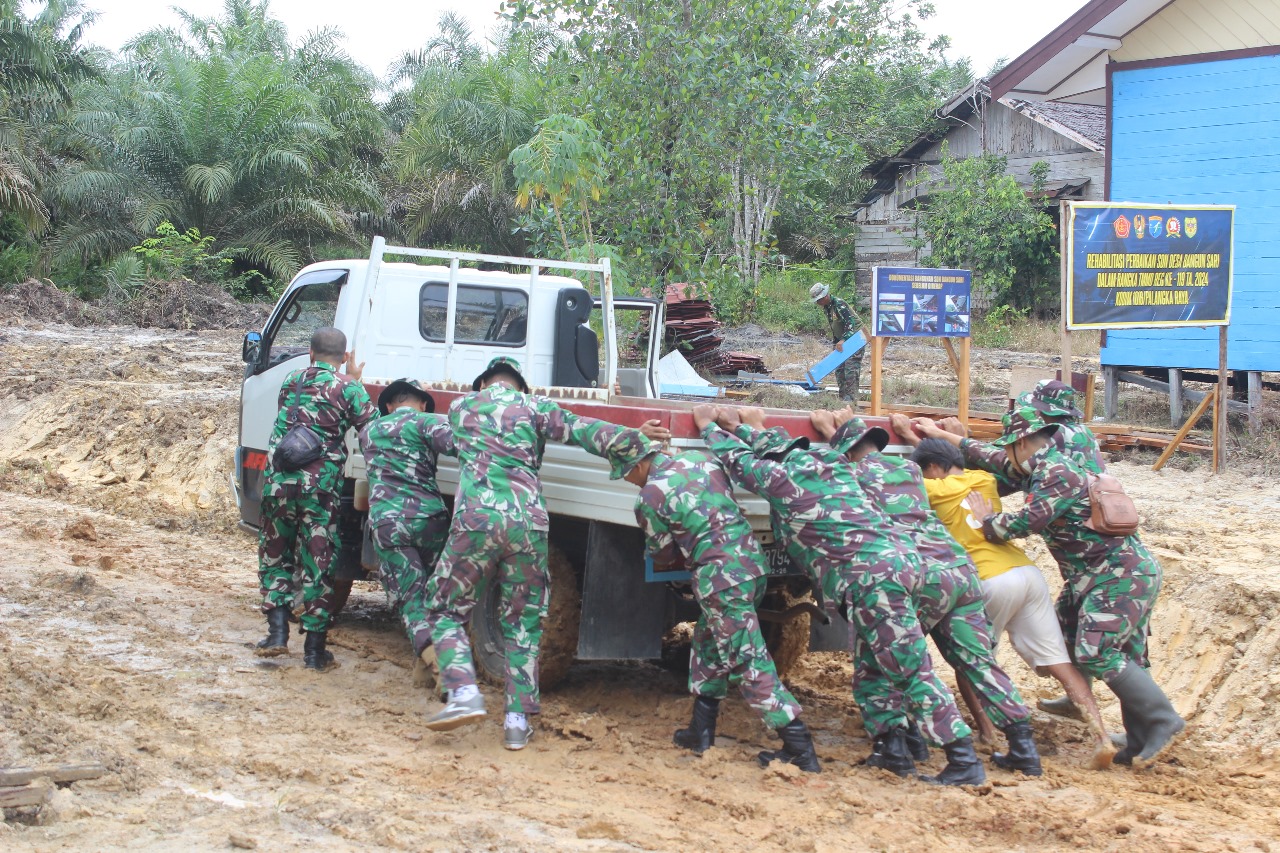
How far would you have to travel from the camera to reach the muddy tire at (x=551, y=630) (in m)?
5.92

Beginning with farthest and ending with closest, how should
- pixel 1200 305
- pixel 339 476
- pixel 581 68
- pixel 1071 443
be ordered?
pixel 581 68
pixel 1200 305
pixel 339 476
pixel 1071 443

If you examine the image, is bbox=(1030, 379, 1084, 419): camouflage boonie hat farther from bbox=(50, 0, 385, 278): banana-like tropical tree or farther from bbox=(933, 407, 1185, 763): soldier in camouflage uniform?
bbox=(50, 0, 385, 278): banana-like tropical tree

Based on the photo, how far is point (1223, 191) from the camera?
12.2 metres

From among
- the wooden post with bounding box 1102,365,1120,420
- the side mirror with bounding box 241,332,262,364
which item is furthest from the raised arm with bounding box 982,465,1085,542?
the wooden post with bounding box 1102,365,1120,420

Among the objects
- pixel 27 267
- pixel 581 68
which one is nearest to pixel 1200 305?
pixel 581 68

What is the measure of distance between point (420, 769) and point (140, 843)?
1.27 m

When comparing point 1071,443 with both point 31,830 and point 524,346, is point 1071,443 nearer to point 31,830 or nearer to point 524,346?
point 524,346

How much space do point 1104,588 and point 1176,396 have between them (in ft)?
25.9

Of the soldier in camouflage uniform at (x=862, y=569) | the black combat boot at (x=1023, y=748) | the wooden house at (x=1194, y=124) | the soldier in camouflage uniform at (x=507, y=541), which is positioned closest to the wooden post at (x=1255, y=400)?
the wooden house at (x=1194, y=124)

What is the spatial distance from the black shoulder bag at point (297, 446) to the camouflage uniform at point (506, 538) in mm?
1284

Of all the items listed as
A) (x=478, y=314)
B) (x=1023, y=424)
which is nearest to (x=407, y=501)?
(x=478, y=314)

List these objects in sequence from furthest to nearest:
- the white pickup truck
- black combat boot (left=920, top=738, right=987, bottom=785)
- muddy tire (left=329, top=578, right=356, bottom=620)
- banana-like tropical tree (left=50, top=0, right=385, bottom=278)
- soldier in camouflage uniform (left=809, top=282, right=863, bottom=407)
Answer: banana-like tropical tree (left=50, top=0, right=385, bottom=278)
soldier in camouflage uniform (left=809, top=282, right=863, bottom=407)
muddy tire (left=329, top=578, right=356, bottom=620)
the white pickup truck
black combat boot (left=920, top=738, right=987, bottom=785)

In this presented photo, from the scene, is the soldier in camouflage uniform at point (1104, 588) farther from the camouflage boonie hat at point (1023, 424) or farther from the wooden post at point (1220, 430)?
the wooden post at point (1220, 430)

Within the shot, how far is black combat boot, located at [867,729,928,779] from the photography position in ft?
16.5
